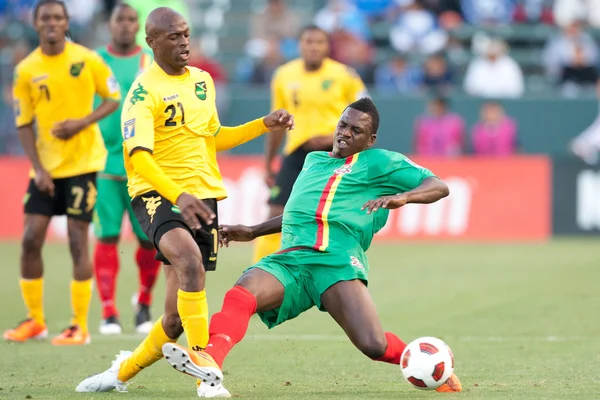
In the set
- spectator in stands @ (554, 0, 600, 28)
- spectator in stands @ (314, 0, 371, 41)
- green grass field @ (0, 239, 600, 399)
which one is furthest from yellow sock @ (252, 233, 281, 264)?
spectator in stands @ (554, 0, 600, 28)

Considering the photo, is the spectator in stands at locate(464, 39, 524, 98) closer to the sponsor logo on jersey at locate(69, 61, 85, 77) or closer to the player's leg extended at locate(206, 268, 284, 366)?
the sponsor logo on jersey at locate(69, 61, 85, 77)

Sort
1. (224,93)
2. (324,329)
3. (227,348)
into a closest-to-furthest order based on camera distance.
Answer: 1. (227,348)
2. (324,329)
3. (224,93)

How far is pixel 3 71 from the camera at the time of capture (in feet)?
70.0

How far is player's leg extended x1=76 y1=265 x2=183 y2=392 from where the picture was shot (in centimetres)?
664

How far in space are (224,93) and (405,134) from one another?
3.34 m

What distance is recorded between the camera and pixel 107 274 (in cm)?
1005

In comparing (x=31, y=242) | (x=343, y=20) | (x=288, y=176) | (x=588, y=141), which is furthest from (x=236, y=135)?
(x=343, y=20)

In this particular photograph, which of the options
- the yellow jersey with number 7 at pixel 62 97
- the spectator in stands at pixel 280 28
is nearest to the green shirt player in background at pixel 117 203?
the yellow jersey with number 7 at pixel 62 97

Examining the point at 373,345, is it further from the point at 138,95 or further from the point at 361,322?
the point at 138,95

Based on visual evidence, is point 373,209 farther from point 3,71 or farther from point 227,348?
point 3,71

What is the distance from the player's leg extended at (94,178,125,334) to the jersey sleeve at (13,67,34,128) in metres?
1.15

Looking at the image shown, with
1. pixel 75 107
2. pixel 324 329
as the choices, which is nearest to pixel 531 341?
pixel 324 329

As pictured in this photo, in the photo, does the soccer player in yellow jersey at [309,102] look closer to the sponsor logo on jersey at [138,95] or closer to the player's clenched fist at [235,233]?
the player's clenched fist at [235,233]

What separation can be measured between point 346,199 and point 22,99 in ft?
11.4
